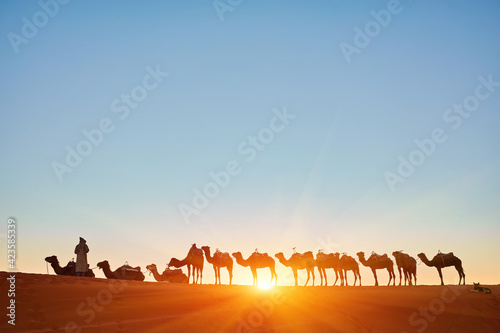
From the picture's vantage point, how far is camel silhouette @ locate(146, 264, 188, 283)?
28969 millimetres

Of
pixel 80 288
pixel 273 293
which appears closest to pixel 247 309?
pixel 273 293

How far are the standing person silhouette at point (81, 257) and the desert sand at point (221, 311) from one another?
541 centimetres

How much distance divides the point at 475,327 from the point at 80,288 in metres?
13.1

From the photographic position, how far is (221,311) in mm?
12773

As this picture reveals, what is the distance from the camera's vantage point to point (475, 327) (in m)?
14.5

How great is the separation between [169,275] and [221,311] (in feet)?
56.3

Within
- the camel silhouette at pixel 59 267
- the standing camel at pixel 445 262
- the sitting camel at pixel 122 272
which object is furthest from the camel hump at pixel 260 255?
the standing camel at pixel 445 262

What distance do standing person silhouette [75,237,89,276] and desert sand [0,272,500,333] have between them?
5.41 metres

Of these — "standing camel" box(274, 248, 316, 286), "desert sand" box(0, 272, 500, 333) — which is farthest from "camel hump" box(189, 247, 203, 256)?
"desert sand" box(0, 272, 500, 333)

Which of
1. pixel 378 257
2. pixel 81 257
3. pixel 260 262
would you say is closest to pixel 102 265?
pixel 81 257

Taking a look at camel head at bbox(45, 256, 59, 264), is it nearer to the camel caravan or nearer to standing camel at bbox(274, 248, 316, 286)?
the camel caravan

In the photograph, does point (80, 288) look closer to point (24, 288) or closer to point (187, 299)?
point (24, 288)

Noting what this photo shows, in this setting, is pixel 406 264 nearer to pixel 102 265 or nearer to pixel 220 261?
pixel 220 261

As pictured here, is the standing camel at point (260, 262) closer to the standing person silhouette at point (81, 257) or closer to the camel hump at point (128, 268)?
the camel hump at point (128, 268)
